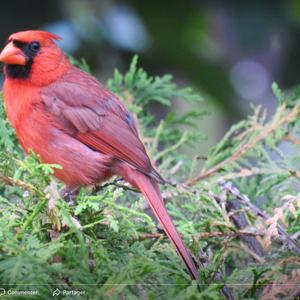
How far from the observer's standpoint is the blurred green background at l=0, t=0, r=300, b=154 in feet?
15.7

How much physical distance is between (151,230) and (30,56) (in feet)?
3.99

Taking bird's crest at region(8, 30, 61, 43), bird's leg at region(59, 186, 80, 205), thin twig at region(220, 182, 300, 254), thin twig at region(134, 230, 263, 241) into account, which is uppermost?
bird's crest at region(8, 30, 61, 43)

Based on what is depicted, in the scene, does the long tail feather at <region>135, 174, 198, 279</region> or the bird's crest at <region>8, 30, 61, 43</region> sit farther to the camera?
the bird's crest at <region>8, 30, 61, 43</region>

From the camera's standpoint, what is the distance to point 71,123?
310 cm

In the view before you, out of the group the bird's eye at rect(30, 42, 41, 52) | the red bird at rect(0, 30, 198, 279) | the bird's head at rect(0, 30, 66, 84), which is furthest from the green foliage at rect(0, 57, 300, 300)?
the bird's eye at rect(30, 42, 41, 52)

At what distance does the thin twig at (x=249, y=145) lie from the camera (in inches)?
124

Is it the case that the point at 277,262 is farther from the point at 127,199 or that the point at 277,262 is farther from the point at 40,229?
the point at 127,199

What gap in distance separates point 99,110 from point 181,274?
1103mm

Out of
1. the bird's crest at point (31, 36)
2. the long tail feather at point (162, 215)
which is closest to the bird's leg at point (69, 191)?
the long tail feather at point (162, 215)

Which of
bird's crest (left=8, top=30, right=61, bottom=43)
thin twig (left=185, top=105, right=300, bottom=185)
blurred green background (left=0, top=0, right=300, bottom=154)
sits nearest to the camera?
thin twig (left=185, top=105, right=300, bottom=185)

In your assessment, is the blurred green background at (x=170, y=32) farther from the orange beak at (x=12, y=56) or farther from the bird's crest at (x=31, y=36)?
the orange beak at (x=12, y=56)

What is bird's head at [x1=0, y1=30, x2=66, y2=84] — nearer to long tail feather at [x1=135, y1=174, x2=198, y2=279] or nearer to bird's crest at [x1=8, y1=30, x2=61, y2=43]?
bird's crest at [x1=8, y1=30, x2=61, y2=43]

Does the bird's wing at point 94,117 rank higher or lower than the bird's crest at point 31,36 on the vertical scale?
lower

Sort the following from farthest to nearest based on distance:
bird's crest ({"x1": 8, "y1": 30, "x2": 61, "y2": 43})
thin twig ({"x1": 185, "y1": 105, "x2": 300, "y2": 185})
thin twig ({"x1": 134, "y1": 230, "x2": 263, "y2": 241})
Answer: bird's crest ({"x1": 8, "y1": 30, "x2": 61, "y2": 43}) < thin twig ({"x1": 185, "y1": 105, "x2": 300, "y2": 185}) < thin twig ({"x1": 134, "y1": 230, "x2": 263, "y2": 241})
